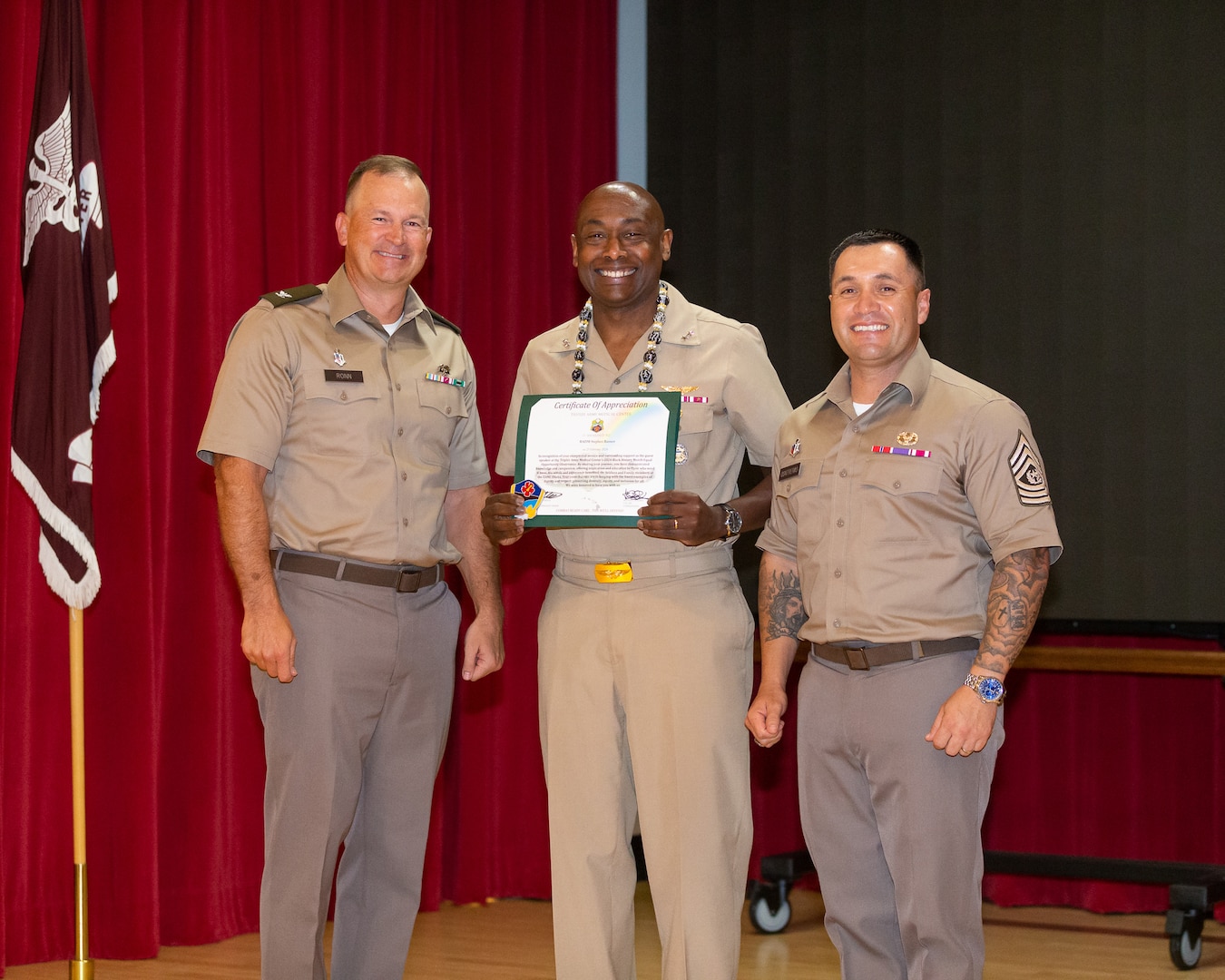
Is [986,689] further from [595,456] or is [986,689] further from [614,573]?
[595,456]

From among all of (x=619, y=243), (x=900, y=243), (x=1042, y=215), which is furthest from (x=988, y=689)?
(x=1042, y=215)

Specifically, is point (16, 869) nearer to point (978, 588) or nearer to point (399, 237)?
point (399, 237)

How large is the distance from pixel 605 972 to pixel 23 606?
209 cm

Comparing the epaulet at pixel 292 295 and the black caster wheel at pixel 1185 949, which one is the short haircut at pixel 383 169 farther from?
the black caster wheel at pixel 1185 949

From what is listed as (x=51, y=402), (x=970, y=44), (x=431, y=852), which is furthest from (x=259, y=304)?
(x=970, y=44)

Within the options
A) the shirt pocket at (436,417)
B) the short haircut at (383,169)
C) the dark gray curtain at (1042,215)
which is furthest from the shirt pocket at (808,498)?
the dark gray curtain at (1042,215)

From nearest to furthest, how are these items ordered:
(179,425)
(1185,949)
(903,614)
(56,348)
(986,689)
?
(986,689)
(903,614)
(56,348)
(1185,949)
(179,425)

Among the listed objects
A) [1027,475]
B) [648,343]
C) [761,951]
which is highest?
[648,343]

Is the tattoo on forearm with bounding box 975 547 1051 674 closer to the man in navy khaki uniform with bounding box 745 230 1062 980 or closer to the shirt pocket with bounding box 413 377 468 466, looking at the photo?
the man in navy khaki uniform with bounding box 745 230 1062 980

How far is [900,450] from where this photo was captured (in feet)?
8.96

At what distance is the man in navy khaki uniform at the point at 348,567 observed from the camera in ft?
9.55

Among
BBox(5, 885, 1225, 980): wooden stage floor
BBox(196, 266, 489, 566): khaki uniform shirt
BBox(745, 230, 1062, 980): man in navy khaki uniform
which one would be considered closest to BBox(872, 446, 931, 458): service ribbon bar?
BBox(745, 230, 1062, 980): man in navy khaki uniform

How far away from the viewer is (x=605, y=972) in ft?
9.62

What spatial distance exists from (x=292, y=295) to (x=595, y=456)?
819mm
